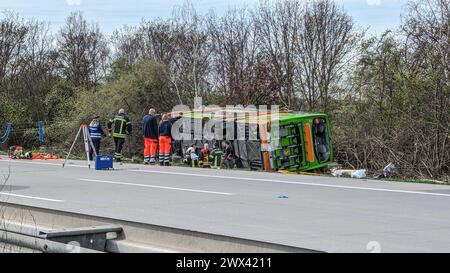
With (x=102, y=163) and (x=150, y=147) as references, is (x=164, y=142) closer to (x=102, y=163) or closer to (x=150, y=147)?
(x=150, y=147)

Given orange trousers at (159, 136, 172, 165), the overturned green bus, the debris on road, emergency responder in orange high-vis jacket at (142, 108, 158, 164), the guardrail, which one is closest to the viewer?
the guardrail

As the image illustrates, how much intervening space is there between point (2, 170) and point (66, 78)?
74.2 feet

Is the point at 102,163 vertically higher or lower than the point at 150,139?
lower

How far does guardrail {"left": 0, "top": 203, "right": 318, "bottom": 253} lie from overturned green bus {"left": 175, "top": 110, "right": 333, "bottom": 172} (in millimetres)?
14241

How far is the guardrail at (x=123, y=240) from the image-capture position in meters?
6.51

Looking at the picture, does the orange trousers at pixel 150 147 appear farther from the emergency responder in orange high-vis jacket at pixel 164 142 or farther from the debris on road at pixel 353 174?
the debris on road at pixel 353 174

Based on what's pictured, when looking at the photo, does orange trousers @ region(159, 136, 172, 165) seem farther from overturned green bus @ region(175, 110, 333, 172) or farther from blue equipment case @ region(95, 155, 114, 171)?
blue equipment case @ region(95, 155, 114, 171)

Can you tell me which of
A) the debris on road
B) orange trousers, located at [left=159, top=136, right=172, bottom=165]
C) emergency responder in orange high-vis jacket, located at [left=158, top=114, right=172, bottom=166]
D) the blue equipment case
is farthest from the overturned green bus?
the blue equipment case

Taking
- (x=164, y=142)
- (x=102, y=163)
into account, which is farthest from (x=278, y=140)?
(x=102, y=163)

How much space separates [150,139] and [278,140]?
480cm

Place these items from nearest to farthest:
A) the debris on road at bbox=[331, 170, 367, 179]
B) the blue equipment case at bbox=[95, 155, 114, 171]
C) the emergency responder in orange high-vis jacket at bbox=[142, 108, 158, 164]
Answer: the debris on road at bbox=[331, 170, 367, 179] < the blue equipment case at bbox=[95, 155, 114, 171] < the emergency responder in orange high-vis jacket at bbox=[142, 108, 158, 164]

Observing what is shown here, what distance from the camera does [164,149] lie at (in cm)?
2322

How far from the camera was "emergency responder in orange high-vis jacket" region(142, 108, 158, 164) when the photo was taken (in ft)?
78.0

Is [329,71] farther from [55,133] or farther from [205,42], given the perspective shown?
[55,133]
